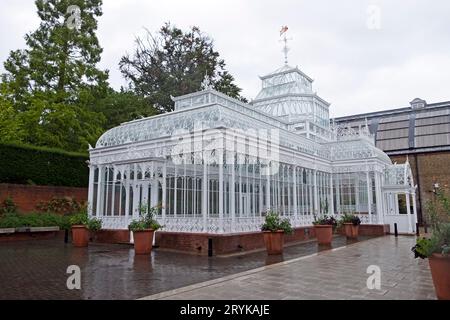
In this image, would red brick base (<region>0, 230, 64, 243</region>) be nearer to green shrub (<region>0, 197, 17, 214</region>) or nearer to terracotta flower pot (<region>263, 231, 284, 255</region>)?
green shrub (<region>0, 197, 17, 214</region>)

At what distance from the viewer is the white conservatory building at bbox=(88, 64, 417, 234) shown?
12414 mm

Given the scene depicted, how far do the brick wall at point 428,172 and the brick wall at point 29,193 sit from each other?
26.4m

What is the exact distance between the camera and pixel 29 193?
701 inches

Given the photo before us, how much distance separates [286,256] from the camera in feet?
35.3

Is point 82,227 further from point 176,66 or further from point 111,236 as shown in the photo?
point 176,66

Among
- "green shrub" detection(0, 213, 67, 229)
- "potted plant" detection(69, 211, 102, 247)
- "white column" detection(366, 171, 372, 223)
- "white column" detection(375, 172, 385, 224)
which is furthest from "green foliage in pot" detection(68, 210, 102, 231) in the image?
"white column" detection(375, 172, 385, 224)

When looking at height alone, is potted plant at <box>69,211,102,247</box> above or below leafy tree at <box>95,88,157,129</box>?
below

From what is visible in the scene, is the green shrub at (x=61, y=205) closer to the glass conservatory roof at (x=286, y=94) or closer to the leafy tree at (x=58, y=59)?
the leafy tree at (x=58, y=59)

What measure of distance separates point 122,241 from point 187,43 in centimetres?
2275

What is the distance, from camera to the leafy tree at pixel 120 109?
85.3ft

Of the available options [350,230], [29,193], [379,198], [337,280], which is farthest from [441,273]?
[29,193]

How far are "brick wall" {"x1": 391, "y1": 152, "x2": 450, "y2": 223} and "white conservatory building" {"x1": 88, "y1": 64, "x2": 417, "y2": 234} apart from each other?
32.4 feet
